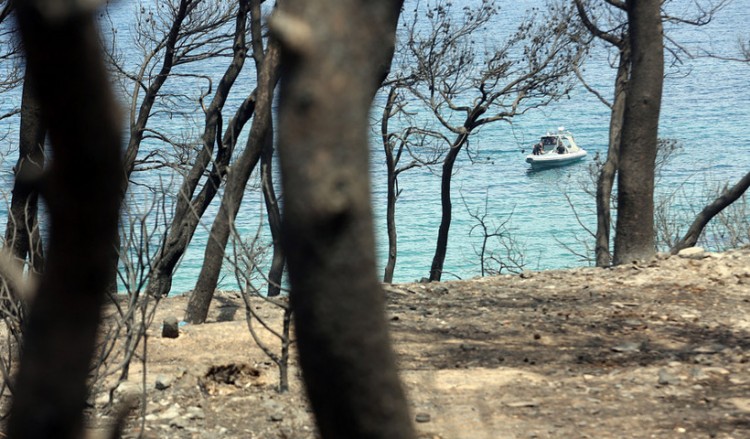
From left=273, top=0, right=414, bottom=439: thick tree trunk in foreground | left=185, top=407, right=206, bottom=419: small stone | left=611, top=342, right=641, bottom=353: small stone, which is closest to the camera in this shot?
left=273, top=0, right=414, bottom=439: thick tree trunk in foreground

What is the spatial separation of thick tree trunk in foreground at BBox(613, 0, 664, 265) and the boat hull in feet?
92.5

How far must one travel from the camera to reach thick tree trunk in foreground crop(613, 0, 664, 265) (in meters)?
9.18

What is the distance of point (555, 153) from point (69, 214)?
37.3 m

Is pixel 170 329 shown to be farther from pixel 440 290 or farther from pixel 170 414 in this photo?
pixel 440 290

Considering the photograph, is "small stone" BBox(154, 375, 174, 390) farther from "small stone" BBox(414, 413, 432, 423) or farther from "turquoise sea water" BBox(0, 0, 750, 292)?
"turquoise sea water" BBox(0, 0, 750, 292)

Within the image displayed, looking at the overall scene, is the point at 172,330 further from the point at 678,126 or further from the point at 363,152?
the point at 678,126

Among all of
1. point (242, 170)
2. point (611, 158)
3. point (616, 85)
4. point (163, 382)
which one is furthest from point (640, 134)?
point (616, 85)

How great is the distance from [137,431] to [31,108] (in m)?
4.18

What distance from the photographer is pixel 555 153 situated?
37906mm

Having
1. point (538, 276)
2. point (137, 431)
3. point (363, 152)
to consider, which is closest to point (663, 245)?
point (538, 276)

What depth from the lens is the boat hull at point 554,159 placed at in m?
37.3

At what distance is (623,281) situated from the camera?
8.15m

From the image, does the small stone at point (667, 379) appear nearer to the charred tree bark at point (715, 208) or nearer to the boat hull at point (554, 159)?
the charred tree bark at point (715, 208)

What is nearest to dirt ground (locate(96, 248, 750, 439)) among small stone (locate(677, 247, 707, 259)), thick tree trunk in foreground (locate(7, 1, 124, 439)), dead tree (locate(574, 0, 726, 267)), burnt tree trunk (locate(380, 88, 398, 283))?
small stone (locate(677, 247, 707, 259))
